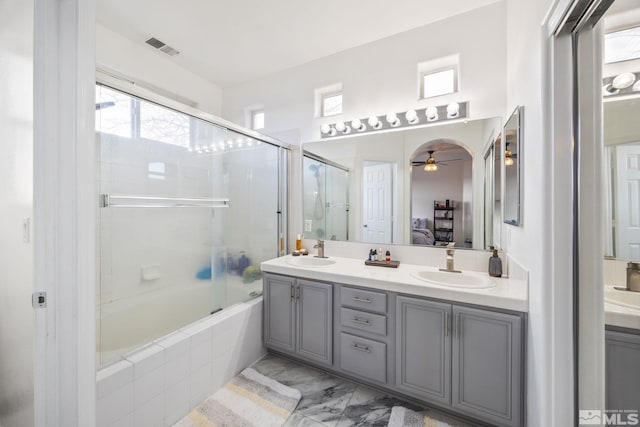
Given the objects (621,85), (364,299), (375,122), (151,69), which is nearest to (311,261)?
(364,299)

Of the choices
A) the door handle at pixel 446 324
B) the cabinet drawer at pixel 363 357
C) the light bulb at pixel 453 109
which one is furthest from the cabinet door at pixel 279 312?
the light bulb at pixel 453 109

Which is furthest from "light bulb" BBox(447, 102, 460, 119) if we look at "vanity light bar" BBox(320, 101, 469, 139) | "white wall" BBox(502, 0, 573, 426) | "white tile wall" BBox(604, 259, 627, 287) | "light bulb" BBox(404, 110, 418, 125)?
"white tile wall" BBox(604, 259, 627, 287)

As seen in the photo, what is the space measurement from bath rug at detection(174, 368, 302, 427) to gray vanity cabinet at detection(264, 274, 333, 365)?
11.2 inches

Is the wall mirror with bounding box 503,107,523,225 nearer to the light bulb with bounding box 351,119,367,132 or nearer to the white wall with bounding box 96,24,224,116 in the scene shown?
the light bulb with bounding box 351,119,367,132

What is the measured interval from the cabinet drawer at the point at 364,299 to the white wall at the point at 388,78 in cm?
157

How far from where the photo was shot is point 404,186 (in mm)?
2244

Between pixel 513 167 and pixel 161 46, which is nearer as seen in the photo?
pixel 513 167

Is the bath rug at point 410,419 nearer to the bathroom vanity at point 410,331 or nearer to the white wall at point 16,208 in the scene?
the bathroom vanity at point 410,331

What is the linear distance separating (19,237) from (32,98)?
2.16ft

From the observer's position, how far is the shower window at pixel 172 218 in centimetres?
166

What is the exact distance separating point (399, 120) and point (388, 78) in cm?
41

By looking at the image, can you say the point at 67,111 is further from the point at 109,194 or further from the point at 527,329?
the point at 527,329

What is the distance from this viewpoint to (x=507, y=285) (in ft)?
5.28

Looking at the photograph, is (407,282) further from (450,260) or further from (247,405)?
(247,405)
